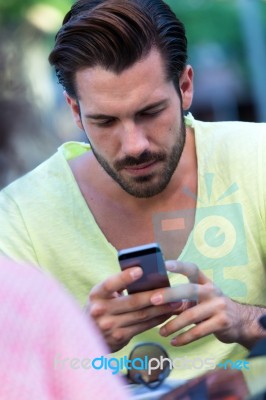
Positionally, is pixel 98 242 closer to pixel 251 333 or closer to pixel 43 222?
pixel 43 222

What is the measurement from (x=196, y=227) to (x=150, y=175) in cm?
16

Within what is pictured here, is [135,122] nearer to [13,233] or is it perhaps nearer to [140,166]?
[140,166]

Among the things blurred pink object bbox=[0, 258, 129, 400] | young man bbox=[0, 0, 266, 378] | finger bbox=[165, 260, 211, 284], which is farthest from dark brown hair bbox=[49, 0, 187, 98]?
blurred pink object bbox=[0, 258, 129, 400]

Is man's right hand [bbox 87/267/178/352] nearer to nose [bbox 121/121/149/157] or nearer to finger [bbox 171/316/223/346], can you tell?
finger [bbox 171/316/223/346]

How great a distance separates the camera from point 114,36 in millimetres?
1625

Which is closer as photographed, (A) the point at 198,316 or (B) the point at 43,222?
(A) the point at 198,316

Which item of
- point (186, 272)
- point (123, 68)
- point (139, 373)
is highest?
point (123, 68)

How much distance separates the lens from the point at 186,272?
4.99 ft

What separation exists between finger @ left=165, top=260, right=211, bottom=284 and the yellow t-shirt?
0.04 m

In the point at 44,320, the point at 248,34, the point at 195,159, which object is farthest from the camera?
the point at 248,34

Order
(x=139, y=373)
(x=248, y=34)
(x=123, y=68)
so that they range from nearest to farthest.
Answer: (x=139, y=373) → (x=123, y=68) → (x=248, y=34)

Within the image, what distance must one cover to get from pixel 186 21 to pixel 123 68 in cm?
25

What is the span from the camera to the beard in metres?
1.72

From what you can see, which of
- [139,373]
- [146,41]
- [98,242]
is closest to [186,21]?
[146,41]
